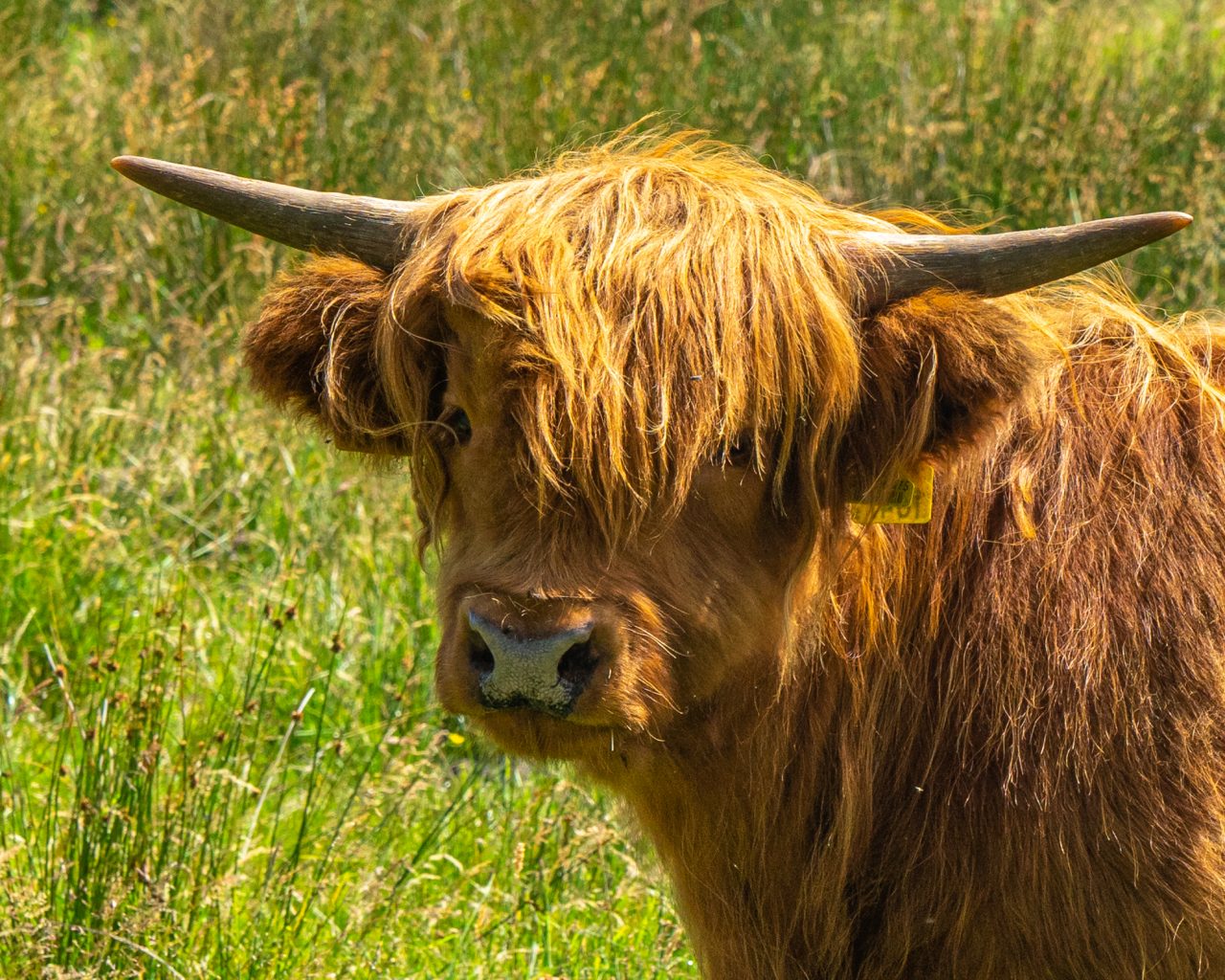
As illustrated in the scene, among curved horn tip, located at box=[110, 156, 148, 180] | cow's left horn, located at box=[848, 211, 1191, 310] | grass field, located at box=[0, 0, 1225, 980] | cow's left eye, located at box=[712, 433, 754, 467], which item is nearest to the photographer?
cow's left horn, located at box=[848, 211, 1191, 310]

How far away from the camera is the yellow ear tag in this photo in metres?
2.57

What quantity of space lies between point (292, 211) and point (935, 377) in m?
1.15

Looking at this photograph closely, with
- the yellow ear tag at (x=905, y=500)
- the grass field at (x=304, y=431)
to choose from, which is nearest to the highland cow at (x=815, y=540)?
the yellow ear tag at (x=905, y=500)

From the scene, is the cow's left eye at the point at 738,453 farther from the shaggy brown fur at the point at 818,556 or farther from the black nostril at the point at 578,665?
the black nostril at the point at 578,665

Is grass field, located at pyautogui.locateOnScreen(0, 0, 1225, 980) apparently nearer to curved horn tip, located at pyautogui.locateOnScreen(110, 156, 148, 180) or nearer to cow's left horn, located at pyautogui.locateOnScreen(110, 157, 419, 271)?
cow's left horn, located at pyautogui.locateOnScreen(110, 157, 419, 271)

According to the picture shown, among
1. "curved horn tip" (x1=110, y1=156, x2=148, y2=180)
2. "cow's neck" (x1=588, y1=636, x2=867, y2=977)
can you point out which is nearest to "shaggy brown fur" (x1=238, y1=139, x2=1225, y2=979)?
"cow's neck" (x1=588, y1=636, x2=867, y2=977)

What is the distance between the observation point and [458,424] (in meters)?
2.68

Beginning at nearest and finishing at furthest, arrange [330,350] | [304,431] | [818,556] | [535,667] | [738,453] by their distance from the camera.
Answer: [535,667]
[738,453]
[818,556]
[330,350]
[304,431]

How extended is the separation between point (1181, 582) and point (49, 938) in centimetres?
220

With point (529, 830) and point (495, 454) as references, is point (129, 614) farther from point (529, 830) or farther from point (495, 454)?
point (495, 454)

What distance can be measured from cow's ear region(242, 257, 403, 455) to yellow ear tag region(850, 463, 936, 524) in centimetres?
87

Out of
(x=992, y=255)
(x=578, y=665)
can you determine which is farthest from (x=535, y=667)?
(x=992, y=255)

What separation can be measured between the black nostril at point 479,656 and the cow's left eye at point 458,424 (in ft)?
1.38

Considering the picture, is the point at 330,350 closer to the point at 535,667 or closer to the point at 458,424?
the point at 458,424
